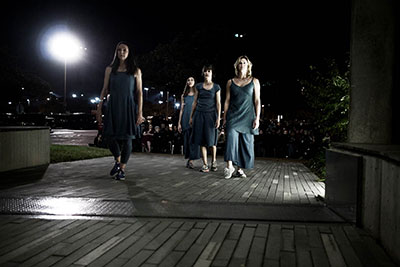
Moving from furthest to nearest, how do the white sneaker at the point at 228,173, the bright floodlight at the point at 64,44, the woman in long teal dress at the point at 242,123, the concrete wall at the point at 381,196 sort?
the bright floodlight at the point at 64,44 → the woman in long teal dress at the point at 242,123 → the white sneaker at the point at 228,173 → the concrete wall at the point at 381,196

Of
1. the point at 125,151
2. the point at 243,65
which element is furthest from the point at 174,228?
the point at 243,65

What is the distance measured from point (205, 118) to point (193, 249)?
576 centimetres

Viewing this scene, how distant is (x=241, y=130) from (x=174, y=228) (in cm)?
416

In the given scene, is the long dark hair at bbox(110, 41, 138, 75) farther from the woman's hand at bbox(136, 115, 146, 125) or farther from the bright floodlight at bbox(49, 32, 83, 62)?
the bright floodlight at bbox(49, 32, 83, 62)

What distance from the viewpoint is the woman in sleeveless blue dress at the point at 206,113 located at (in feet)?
28.0

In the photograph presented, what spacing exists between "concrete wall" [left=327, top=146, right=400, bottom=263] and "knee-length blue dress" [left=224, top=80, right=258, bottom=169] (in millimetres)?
3702

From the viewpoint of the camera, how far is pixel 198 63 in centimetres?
2703

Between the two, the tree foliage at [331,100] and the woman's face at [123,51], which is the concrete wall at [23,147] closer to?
the woman's face at [123,51]

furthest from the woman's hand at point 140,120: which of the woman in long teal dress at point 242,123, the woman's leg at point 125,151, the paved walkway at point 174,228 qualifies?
the woman in long teal dress at point 242,123

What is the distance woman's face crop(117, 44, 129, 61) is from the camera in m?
6.85

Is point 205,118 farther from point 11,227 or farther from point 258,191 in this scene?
point 11,227

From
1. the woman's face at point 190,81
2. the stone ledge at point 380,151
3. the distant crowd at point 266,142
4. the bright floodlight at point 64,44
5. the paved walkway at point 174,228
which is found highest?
the bright floodlight at point 64,44

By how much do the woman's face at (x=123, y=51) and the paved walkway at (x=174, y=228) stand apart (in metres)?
2.33

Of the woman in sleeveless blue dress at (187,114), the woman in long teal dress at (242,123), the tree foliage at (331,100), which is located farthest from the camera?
the woman in sleeveless blue dress at (187,114)
